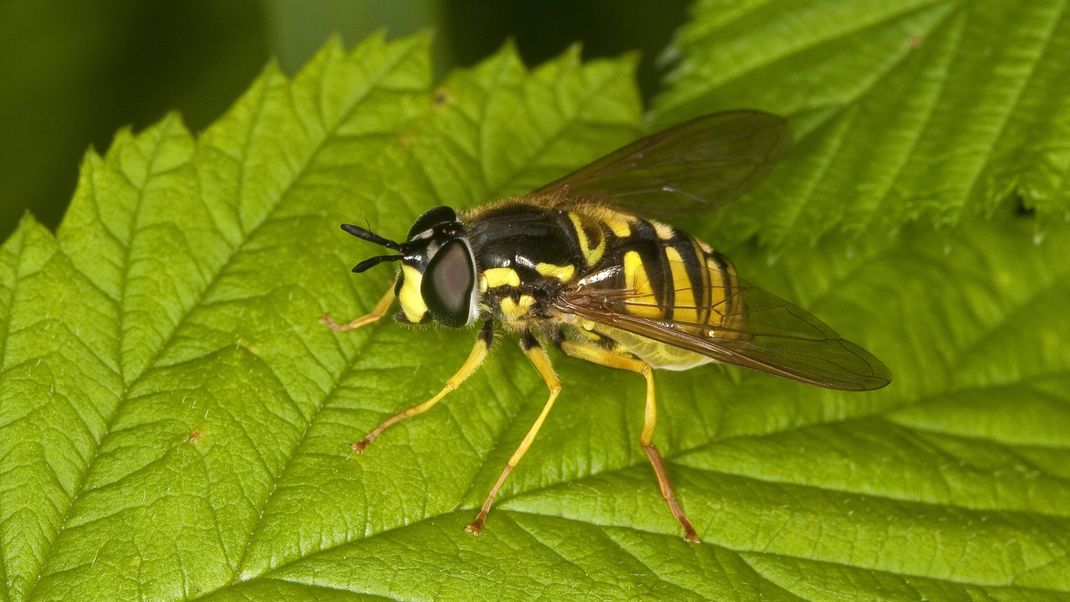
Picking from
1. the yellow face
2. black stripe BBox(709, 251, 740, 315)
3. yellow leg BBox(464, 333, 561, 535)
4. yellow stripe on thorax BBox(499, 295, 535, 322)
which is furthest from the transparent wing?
the yellow face

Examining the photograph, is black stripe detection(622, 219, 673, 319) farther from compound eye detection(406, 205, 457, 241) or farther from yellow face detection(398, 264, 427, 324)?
yellow face detection(398, 264, 427, 324)

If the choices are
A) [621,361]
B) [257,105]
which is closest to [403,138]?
[257,105]

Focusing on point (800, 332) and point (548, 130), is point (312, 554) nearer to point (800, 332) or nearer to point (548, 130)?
point (800, 332)

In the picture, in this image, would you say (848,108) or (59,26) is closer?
(848,108)

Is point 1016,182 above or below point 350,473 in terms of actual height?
above

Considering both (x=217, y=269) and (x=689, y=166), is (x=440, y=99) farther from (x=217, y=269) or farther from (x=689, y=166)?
(x=217, y=269)

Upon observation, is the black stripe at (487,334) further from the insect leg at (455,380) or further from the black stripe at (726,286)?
the black stripe at (726,286)

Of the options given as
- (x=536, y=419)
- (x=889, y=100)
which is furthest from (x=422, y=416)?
(x=889, y=100)

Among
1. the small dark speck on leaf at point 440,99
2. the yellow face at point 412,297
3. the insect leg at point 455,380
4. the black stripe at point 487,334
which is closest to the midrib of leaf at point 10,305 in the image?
the insect leg at point 455,380
